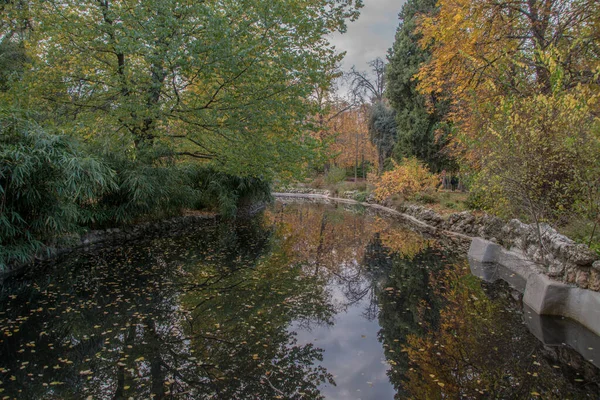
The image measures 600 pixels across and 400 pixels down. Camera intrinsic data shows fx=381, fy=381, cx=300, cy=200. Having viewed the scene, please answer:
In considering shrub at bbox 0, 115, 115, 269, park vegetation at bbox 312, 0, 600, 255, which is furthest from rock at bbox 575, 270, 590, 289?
shrub at bbox 0, 115, 115, 269

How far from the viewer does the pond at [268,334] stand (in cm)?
348

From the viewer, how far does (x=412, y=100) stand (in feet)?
71.1

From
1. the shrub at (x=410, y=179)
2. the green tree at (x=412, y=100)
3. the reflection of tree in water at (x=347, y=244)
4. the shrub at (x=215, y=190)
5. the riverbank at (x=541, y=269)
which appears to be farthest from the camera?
the green tree at (x=412, y=100)

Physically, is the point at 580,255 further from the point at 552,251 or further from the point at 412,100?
the point at 412,100

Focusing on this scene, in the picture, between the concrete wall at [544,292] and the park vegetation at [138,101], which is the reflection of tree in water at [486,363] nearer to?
the concrete wall at [544,292]

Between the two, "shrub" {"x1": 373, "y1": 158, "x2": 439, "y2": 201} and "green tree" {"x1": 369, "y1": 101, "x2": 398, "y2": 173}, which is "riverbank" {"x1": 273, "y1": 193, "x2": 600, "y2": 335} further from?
"green tree" {"x1": 369, "y1": 101, "x2": 398, "y2": 173}

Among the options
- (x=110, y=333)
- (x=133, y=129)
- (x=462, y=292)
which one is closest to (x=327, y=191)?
(x=133, y=129)

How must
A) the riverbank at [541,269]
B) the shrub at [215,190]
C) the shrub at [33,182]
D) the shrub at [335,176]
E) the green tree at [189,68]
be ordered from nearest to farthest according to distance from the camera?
1. the riverbank at [541,269]
2. the shrub at [33,182]
3. the green tree at [189,68]
4. the shrub at [215,190]
5. the shrub at [335,176]

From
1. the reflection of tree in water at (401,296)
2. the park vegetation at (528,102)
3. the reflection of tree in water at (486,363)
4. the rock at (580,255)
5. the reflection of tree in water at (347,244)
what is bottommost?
the reflection of tree in water at (347,244)

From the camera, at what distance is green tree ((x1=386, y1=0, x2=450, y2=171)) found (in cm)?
1998

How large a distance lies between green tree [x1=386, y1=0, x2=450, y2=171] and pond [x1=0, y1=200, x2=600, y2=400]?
42.1ft

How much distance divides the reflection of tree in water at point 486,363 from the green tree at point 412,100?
15.0 meters

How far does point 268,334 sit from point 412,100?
1978cm

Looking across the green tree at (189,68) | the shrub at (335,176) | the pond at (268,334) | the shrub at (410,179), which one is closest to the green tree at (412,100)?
the shrub at (410,179)
